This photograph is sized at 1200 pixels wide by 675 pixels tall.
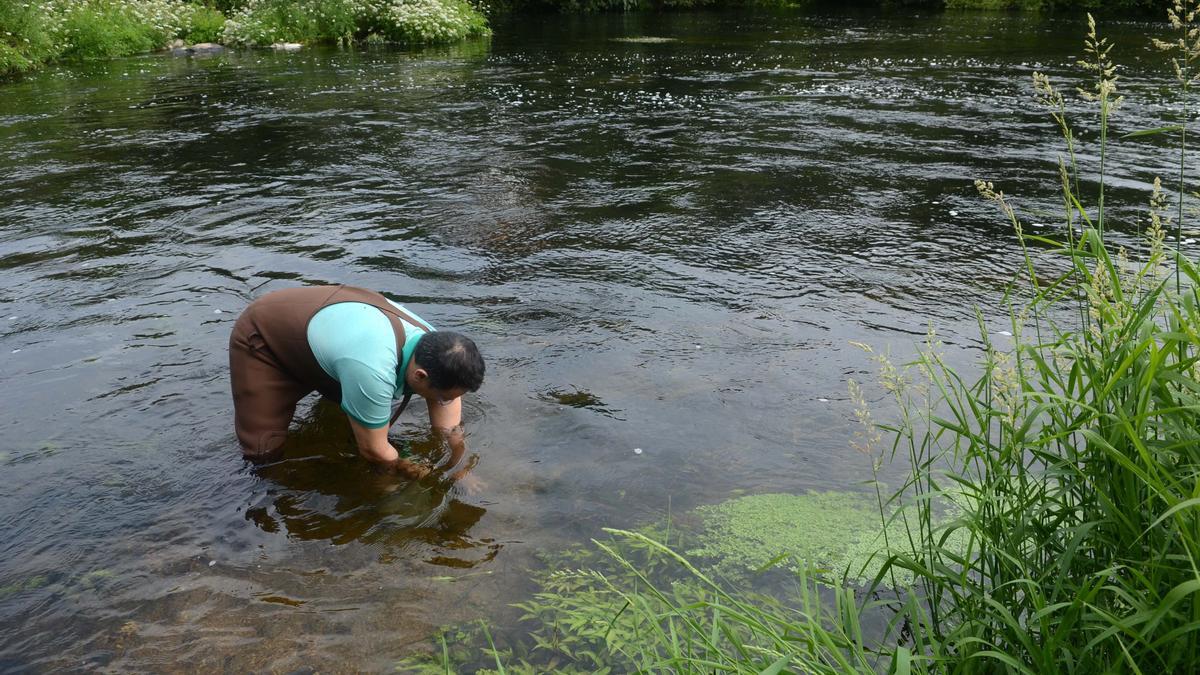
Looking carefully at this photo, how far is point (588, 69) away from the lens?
19.8m

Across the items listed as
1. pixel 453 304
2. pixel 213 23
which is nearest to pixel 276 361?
pixel 453 304

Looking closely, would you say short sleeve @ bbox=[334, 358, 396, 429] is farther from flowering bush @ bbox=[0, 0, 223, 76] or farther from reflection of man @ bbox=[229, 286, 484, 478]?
flowering bush @ bbox=[0, 0, 223, 76]

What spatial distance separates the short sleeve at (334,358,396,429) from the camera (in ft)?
13.5

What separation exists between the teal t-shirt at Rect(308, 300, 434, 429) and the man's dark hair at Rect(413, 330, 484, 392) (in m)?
0.15

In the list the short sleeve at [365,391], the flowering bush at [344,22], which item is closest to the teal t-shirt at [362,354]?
the short sleeve at [365,391]

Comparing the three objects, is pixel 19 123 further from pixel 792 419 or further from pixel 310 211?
pixel 792 419

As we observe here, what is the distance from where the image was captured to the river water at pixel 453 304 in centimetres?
403

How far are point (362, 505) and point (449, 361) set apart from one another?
1.05 m

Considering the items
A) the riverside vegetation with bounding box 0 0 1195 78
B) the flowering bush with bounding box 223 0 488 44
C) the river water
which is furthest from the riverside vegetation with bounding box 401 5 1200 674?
the flowering bush with bounding box 223 0 488 44

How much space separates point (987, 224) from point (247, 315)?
7.18 metres

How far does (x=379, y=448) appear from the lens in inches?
173

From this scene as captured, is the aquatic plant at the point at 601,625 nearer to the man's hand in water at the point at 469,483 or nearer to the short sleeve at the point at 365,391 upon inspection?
the man's hand in water at the point at 469,483

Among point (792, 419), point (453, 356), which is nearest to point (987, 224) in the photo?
point (792, 419)

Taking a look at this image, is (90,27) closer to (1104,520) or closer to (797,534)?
(797,534)
